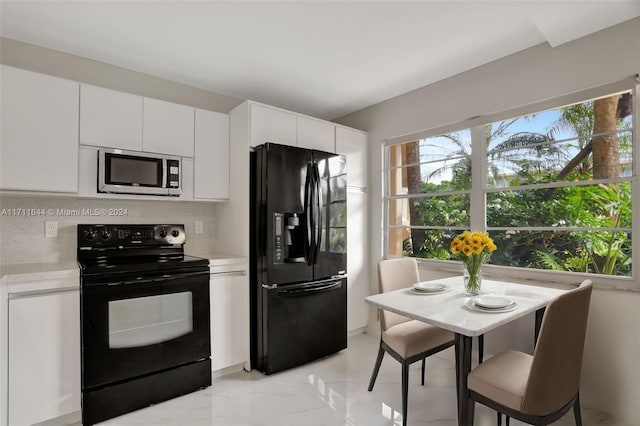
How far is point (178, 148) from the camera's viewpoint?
276 centimetres

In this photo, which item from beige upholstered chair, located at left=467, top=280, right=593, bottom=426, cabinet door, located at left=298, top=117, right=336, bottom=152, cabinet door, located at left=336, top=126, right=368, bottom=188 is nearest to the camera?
beige upholstered chair, located at left=467, top=280, right=593, bottom=426

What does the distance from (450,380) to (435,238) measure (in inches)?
48.3

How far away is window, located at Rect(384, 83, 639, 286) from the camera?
2.20m

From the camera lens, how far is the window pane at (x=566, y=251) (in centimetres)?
219

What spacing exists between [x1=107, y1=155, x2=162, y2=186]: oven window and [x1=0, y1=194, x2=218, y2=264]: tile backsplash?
1.19ft

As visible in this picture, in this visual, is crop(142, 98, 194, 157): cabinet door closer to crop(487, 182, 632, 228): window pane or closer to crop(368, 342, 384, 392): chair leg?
crop(368, 342, 384, 392): chair leg

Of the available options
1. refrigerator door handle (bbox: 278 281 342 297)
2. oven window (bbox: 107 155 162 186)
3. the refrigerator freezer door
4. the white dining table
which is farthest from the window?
oven window (bbox: 107 155 162 186)

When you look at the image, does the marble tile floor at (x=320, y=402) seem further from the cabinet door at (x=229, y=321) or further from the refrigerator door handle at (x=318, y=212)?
the refrigerator door handle at (x=318, y=212)

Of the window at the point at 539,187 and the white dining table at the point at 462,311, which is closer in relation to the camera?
the white dining table at the point at 462,311

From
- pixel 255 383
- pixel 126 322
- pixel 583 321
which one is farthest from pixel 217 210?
pixel 583 321

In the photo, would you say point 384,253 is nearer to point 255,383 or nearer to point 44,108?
point 255,383

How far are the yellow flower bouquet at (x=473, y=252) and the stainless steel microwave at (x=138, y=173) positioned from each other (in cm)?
216

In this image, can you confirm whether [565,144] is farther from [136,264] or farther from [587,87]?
[136,264]

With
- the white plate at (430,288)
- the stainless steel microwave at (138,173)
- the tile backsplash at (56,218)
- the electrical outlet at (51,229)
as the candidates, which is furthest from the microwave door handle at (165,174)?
the white plate at (430,288)
